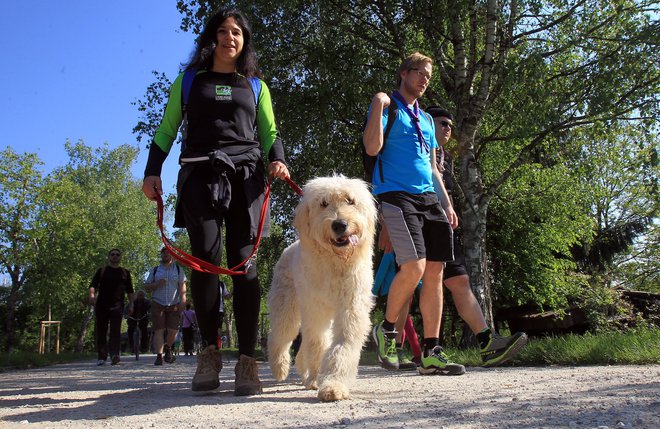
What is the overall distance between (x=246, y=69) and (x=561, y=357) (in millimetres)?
3990

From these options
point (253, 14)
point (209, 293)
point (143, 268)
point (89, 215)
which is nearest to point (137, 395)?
point (209, 293)

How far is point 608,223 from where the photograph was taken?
1218 inches

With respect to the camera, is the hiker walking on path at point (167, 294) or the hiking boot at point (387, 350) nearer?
the hiking boot at point (387, 350)

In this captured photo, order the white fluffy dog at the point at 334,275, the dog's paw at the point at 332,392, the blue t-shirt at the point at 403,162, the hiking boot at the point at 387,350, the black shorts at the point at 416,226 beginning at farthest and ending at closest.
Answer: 1. the hiking boot at the point at 387,350
2. the blue t-shirt at the point at 403,162
3. the black shorts at the point at 416,226
4. the white fluffy dog at the point at 334,275
5. the dog's paw at the point at 332,392

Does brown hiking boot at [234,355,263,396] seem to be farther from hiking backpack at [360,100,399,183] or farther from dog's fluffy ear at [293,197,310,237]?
hiking backpack at [360,100,399,183]

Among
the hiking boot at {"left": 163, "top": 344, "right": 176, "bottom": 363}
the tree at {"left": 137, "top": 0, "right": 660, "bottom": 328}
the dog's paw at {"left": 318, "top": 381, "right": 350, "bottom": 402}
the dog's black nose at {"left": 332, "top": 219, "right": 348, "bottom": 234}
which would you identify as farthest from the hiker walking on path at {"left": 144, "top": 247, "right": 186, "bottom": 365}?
the dog's paw at {"left": 318, "top": 381, "right": 350, "bottom": 402}

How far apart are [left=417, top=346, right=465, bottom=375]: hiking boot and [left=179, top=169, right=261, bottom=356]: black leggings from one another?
1636mm

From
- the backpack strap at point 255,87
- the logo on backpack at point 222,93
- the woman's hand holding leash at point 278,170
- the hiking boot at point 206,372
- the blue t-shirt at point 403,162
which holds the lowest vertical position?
the hiking boot at point 206,372

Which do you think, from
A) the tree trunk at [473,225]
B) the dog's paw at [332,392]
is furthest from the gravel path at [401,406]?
the tree trunk at [473,225]

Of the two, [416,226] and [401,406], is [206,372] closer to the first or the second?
[401,406]

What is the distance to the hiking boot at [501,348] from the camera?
5469mm

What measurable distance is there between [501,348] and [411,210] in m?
1.62

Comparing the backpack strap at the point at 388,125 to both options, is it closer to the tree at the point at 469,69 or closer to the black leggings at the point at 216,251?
the black leggings at the point at 216,251

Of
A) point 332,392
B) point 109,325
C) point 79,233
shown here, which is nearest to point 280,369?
point 332,392
